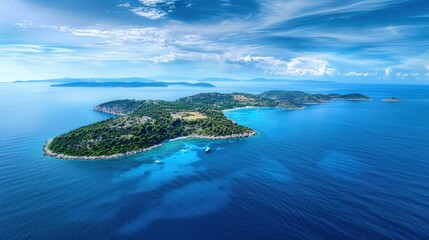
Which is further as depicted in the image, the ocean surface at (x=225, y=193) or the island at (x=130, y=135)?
the island at (x=130, y=135)

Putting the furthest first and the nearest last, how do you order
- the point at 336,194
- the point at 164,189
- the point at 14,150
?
the point at 14,150, the point at 164,189, the point at 336,194

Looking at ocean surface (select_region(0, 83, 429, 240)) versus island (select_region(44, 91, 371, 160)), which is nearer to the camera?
ocean surface (select_region(0, 83, 429, 240))

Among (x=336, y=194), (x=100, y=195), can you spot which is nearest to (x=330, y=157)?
(x=336, y=194)

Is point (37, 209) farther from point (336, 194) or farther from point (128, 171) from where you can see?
point (336, 194)

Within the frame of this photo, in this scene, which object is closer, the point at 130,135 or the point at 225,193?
the point at 225,193

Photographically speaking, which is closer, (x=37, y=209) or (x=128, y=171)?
(x=37, y=209)

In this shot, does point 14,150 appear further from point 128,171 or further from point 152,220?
point 152,220

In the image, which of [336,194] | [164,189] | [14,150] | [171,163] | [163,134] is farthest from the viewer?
[163,134]

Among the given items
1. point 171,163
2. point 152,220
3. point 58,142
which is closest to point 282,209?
point 152,220

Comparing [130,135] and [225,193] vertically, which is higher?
[130,135]
